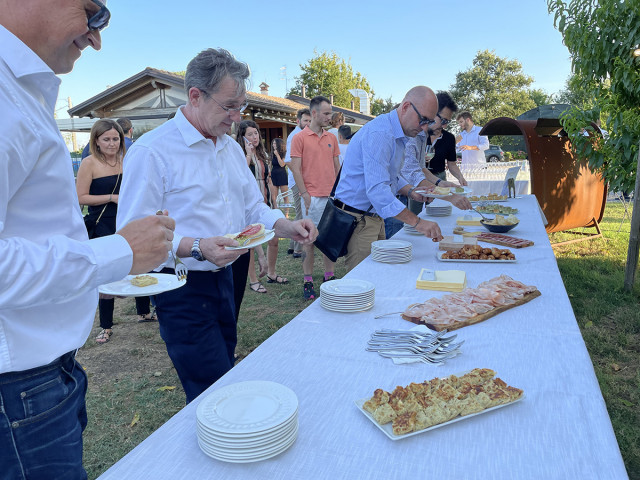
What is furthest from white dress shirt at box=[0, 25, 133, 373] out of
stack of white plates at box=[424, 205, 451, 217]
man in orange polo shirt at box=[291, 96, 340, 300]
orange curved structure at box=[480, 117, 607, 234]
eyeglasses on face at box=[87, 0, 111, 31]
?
orange curved structure at box=[480, 117, 607, 234]

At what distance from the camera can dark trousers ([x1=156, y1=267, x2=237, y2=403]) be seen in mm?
2010

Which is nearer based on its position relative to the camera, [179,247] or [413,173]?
[179,247]

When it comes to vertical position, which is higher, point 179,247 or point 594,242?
point 179,247

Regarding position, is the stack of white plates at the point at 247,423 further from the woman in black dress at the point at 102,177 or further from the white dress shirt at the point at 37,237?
the woman in black dress at the point at 102,177

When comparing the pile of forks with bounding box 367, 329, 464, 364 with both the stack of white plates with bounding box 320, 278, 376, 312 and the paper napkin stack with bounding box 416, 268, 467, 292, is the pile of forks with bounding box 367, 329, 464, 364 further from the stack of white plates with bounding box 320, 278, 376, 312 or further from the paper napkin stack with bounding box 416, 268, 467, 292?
the paper napkin stack with bounding box 416, 268, 467, 292

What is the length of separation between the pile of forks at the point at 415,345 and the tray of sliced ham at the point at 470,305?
135mm

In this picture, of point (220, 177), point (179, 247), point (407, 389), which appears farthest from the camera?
point (220, 177)

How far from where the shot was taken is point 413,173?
485cm

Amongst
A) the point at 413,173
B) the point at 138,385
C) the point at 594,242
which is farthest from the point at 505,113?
the point at 138,385

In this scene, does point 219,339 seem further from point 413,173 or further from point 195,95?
point 413,173

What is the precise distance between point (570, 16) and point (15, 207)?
19.5 feet

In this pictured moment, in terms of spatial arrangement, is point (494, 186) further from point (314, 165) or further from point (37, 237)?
point (37, 237)

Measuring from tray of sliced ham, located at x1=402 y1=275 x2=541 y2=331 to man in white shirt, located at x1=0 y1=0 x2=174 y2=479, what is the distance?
42.8 inches

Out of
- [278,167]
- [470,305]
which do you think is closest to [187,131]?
[470,305]
